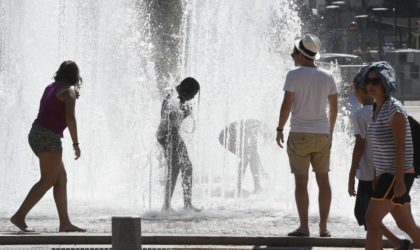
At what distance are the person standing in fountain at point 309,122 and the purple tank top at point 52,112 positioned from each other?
180 centimetres

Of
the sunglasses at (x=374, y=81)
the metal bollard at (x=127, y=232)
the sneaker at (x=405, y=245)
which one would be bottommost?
the sneaker at (x=405, y=245)

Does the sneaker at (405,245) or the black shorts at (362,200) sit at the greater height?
the black shorts at (362,200)

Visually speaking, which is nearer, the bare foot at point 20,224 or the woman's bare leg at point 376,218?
the woman's bare leg at point 376,218

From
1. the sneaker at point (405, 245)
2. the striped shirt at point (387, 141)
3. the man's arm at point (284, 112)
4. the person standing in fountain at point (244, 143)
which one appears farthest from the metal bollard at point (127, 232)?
the person standing in fountain at point (244, 143)

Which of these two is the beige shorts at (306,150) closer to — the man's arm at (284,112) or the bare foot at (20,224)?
the man's arm at (284,112)

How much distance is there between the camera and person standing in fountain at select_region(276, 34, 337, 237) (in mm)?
9164

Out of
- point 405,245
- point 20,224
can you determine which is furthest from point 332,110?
point 20,224

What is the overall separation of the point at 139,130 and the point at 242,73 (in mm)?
1575

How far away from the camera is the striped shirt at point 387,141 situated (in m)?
7.38

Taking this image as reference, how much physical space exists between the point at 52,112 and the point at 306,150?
210 cm

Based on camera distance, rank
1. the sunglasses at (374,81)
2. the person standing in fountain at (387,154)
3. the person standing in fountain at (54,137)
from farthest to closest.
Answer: the person standing in fountain at (54,137)
the sunglasses at (374,81)
the person standing in fountain at (387,154)

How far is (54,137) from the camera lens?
378 inches

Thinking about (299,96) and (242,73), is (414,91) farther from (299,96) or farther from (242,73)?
(299,96)

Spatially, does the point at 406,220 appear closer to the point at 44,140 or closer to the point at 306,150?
the point at 306,150
